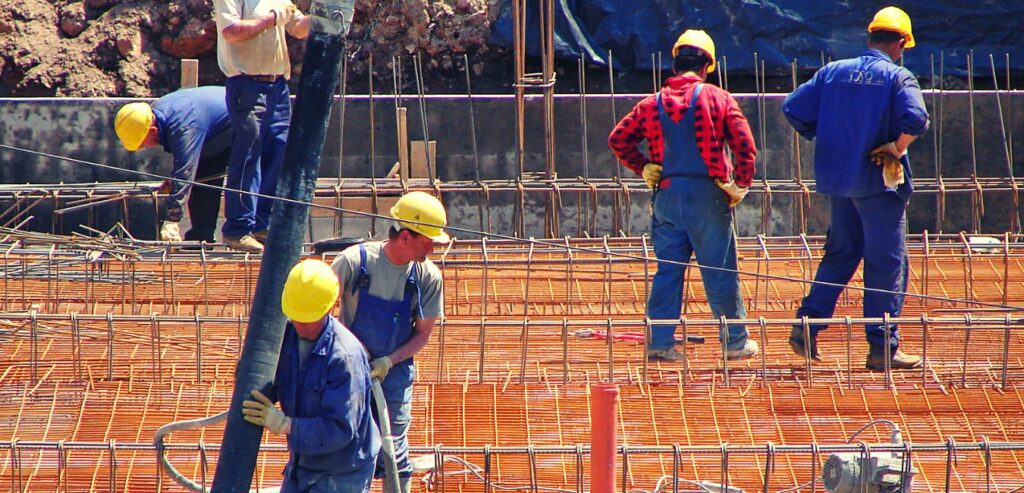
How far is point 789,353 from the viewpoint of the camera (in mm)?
7492

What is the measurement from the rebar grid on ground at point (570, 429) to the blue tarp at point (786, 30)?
24.7 feet

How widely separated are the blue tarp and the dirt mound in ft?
4.03

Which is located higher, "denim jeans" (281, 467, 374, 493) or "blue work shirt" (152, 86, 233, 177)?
"blue work shirt" (152, 86, 233, 177)

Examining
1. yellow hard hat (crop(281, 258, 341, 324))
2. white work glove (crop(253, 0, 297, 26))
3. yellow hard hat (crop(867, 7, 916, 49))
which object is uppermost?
white work glove (crop(253, 0, 297, 26))

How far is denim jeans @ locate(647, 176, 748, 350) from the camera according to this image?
7066 millimetres

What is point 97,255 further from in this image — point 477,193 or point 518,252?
point 477,193

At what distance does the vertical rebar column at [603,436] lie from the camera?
4312mm

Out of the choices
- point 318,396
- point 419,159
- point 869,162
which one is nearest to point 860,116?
point 869,162

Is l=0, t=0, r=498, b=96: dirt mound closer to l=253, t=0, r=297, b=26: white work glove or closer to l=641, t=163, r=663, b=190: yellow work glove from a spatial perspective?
l=253, t=0, r=297, b=26: white work glove

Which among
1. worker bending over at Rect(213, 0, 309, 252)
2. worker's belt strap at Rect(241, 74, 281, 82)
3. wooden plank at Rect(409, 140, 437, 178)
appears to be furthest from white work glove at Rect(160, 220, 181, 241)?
wooden plank at Rect(409, 140, 437, 178)

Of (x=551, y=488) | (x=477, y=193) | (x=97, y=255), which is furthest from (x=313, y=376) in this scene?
(x=477, y=193)

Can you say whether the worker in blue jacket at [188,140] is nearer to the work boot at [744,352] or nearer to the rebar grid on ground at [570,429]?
the rebar grid on ground at [570,429]

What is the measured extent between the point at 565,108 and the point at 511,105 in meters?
0.43

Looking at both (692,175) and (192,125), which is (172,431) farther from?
(192,125)
